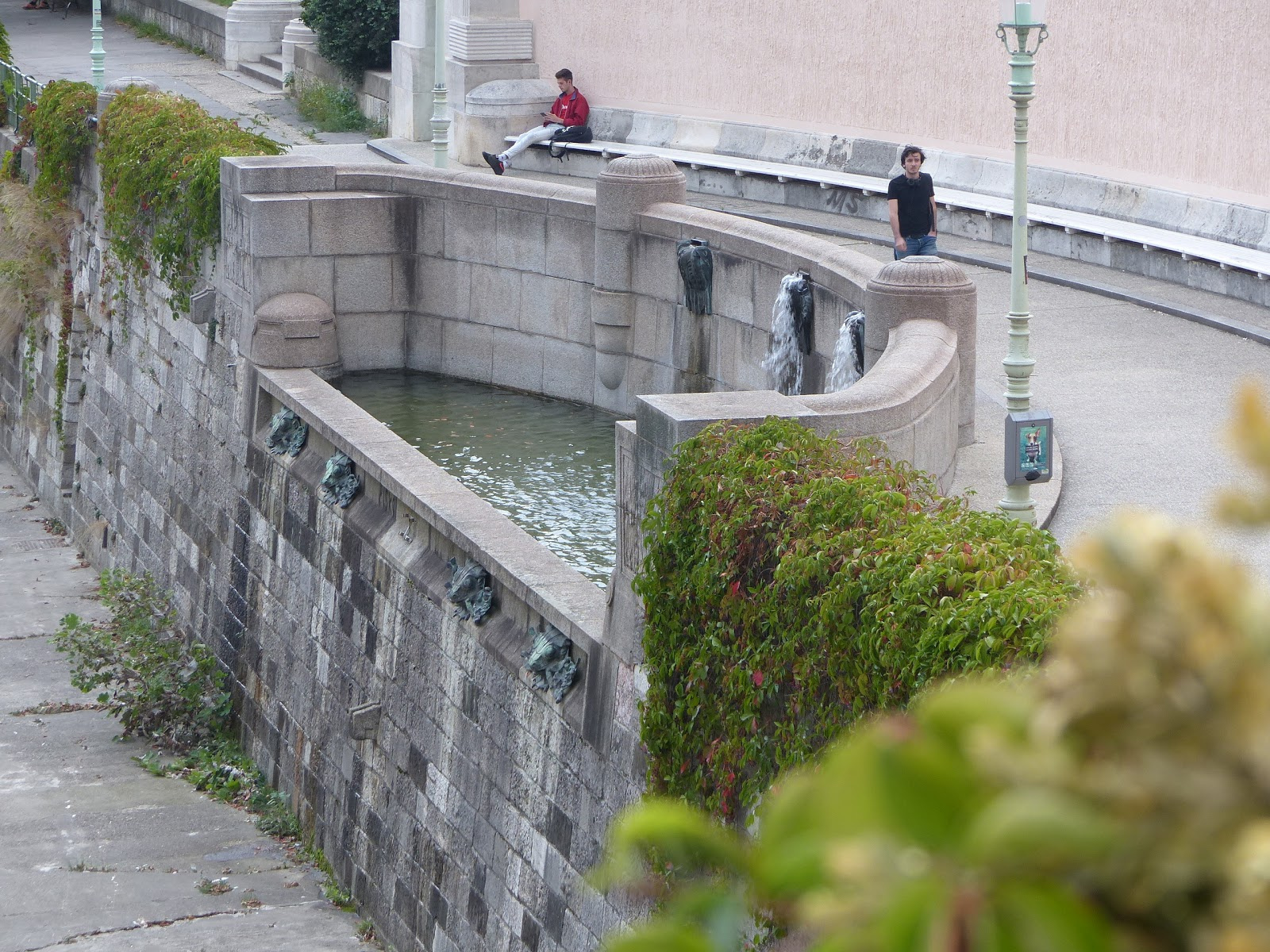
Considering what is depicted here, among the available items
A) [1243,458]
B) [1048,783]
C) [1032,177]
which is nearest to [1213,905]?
[1048,783]

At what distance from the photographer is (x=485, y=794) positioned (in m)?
10.7

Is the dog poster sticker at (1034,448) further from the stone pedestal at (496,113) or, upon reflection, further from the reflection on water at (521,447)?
the stone pedestal at (496,113)

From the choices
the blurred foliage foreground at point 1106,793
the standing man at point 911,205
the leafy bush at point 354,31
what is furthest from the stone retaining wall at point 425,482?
the leafy bush at point 354,31

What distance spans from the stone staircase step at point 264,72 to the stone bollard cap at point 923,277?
23076 millimetres

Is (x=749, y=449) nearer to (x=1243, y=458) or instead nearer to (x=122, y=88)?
(x=1243, y=458)

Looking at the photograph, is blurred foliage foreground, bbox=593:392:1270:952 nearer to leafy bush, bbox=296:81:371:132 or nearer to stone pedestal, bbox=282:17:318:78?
leafy bush, bbox=296:81:371:132

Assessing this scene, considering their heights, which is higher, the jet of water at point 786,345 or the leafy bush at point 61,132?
the leafy bush at point 61,132

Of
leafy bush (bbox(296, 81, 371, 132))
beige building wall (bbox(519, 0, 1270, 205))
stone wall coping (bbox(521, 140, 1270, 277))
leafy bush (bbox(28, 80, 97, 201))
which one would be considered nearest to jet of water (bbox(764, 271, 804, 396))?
stone wall coping (bbox(521, 140, 1270, 277))

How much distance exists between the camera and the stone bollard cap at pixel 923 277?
413 inches

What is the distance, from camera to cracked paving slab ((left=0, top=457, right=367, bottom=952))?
12.3 metres

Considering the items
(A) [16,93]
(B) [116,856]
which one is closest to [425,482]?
(B) [116,856]

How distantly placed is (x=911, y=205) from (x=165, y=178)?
732cm

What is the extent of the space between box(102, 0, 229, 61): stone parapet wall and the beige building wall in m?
11.5

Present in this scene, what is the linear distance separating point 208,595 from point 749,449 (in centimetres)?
1013
